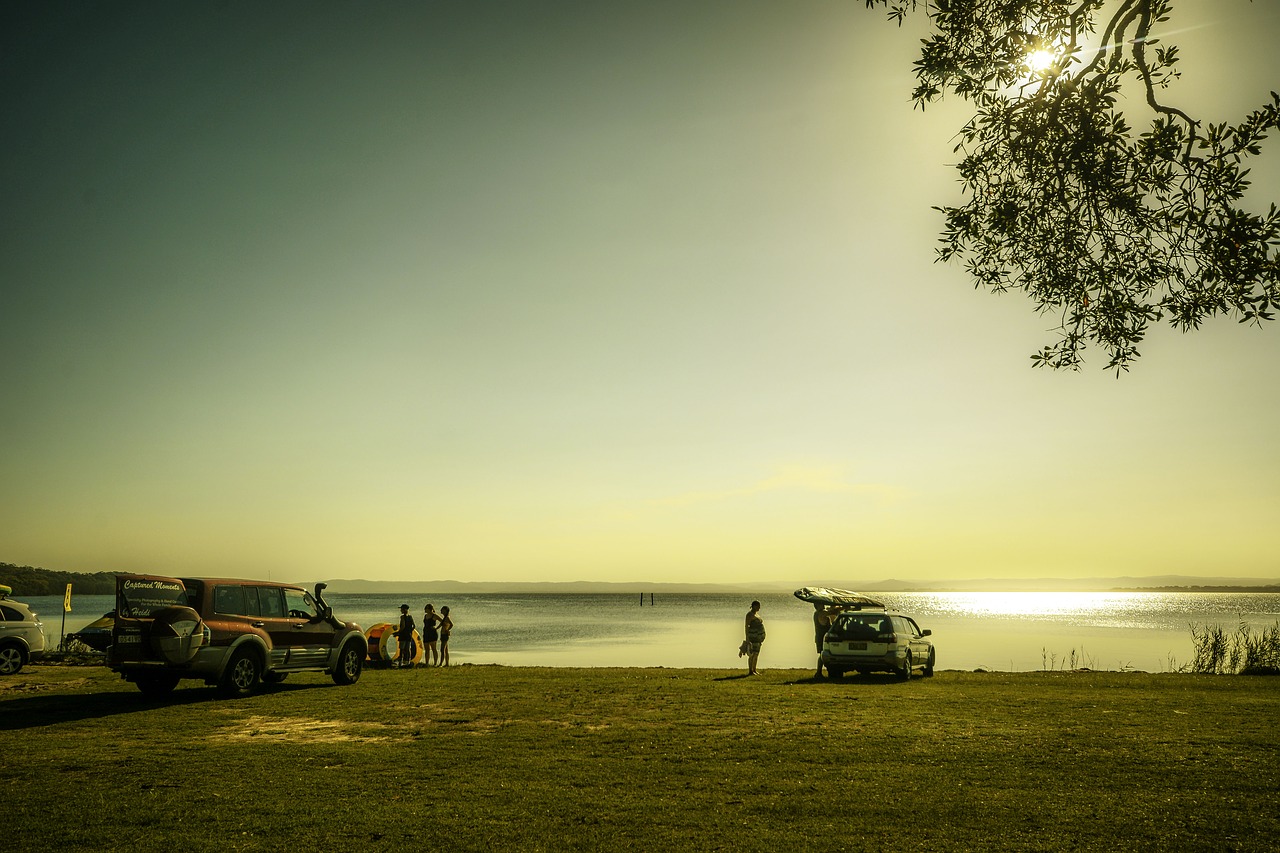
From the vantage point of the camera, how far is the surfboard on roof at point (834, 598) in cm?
2372

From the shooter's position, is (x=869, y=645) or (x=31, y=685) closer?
(x=31, y=685)

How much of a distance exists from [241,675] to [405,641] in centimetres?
947

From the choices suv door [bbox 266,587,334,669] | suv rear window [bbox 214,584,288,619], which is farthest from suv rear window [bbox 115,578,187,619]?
suv door [bbox 266,587,334,669]

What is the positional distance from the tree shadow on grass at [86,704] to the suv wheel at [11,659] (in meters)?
6.69

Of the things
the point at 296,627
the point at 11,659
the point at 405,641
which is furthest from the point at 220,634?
the point at 11,659

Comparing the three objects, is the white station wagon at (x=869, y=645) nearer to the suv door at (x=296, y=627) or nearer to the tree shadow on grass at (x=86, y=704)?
the suv door at (x=296, y=627)

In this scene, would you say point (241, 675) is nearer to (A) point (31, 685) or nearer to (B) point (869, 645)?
(A) point (31, 685)

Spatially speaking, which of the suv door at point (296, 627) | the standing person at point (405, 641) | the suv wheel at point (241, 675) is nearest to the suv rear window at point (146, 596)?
the suv wheel at point (241, 675)

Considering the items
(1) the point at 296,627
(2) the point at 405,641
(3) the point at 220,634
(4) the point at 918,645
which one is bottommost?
(2) the point at 405,641

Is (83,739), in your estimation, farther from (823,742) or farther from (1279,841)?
(1279,841)

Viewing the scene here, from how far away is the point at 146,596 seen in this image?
15617mm

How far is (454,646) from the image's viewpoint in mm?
50250

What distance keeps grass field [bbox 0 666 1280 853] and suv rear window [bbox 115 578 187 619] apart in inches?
68.8

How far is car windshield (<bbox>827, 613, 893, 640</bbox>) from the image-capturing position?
822 inches
